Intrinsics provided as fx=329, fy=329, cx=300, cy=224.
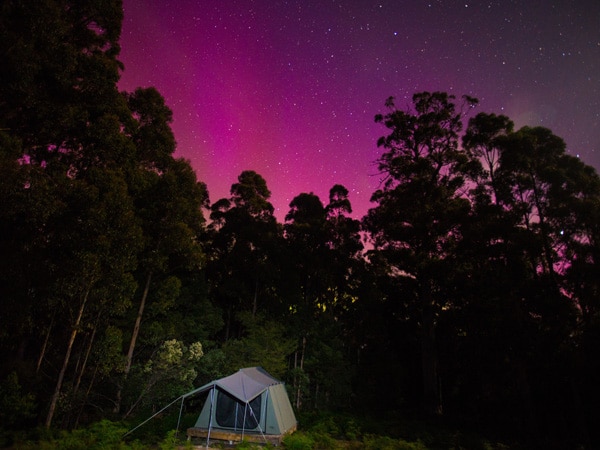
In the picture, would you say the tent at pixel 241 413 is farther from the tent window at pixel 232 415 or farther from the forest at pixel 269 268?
the forest at pixel 269 268

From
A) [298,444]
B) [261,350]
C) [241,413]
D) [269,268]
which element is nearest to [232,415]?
[241,413]

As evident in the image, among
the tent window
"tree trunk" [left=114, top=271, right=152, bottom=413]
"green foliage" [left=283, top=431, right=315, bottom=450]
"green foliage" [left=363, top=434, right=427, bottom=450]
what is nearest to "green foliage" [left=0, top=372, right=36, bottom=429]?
"tree trunk" [left=114, top=271, right=152, bottom=413]

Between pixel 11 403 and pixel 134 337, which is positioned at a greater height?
pixel 134 337

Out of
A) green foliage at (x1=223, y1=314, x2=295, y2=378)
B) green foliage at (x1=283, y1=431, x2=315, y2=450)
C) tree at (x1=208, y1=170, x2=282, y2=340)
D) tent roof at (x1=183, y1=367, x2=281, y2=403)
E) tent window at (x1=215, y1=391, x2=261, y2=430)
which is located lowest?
green foliage at (x1=283, y1=431, x2=315, y2=450)

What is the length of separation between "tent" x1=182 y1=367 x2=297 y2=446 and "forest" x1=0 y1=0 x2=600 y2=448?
7.85 ft

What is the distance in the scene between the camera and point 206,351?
17.2 meters

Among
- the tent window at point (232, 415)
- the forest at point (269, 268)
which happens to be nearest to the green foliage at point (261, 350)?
the forest at point (269, 268)

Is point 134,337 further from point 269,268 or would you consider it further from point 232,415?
point 269,268

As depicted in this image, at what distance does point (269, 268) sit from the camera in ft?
67.3

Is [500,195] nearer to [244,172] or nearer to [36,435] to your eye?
[244,172]

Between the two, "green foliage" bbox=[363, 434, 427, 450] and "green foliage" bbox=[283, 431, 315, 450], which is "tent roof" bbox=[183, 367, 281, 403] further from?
"green foliage" bbox=[363, 434, 427, 450]

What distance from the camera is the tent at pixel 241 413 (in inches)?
406

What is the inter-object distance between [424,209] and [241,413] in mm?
12659

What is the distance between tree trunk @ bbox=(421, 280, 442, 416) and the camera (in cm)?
1598
